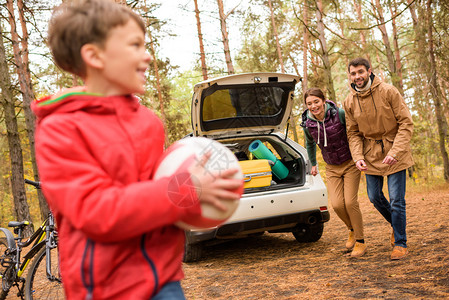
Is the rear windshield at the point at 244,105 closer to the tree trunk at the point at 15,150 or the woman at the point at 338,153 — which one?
the woman at the point at 338,153

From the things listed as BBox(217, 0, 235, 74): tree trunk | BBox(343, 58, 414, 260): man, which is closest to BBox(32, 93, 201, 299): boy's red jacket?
BBox(343, 58, 414, 260): man

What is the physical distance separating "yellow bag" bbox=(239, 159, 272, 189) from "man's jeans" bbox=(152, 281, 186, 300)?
3883 millimetres

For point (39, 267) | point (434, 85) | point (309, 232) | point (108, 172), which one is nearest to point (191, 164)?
point (108, 172)

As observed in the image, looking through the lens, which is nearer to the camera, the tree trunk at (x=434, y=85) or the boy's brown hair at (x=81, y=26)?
the boy's brown hair at (x=81, y=26)

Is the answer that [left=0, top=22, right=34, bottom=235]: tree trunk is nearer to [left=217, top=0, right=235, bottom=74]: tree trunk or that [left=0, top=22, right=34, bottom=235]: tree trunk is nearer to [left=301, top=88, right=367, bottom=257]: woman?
[left=217, top=0, right=235, bottom=74]: tree trunk

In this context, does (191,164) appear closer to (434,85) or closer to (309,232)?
(309,232)

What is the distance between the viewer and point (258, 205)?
504cm

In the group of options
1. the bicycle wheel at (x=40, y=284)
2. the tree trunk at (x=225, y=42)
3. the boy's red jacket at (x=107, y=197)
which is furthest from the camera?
the tree trunk at (x=225, y=42)

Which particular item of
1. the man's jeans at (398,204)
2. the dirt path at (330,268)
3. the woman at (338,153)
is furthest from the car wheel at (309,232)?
the man's jeans at (398,204)

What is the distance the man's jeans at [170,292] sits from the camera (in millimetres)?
1238

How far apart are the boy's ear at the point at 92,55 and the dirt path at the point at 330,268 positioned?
10.2ft

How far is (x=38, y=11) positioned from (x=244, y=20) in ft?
28.0

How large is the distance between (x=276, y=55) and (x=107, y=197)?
69.6 ft

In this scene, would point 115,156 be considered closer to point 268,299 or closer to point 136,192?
point 136,192
